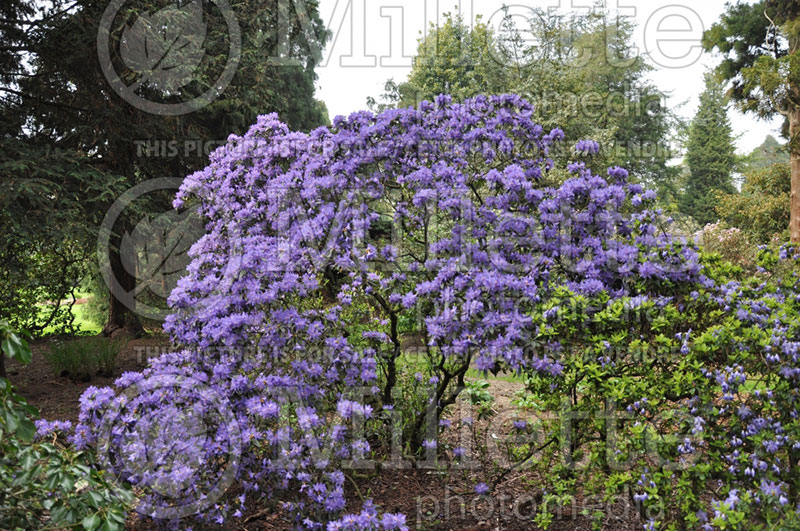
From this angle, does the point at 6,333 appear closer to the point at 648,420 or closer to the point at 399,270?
the point at 399,270

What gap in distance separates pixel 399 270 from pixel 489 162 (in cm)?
89

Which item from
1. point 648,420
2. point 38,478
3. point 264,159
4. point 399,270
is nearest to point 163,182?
point 264,159

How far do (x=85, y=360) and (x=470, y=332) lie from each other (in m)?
6.10

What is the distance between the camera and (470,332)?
290cm

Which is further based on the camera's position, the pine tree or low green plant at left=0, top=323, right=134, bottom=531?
the pine tree

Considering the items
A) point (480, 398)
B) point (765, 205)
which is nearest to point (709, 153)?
point (765, 205)

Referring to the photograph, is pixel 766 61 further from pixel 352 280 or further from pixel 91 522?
pixel 91 522

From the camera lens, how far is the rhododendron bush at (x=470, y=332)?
8.77 ft

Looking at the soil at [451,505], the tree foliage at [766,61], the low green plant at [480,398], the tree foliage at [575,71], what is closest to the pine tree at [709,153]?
the tree foliage at [575,71]

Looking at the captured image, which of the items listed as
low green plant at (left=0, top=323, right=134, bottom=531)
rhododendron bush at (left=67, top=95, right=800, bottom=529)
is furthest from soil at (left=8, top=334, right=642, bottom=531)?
low green plant at (left=0, top=323, right=134, bottom=531)

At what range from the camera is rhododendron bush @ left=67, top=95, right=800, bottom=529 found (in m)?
2.67

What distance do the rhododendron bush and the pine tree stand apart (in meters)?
26.2

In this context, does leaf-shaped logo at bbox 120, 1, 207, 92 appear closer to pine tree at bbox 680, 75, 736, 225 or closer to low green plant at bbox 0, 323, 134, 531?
low green plant at bbox 0, 323, 134, 531

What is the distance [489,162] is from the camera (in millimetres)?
3662
